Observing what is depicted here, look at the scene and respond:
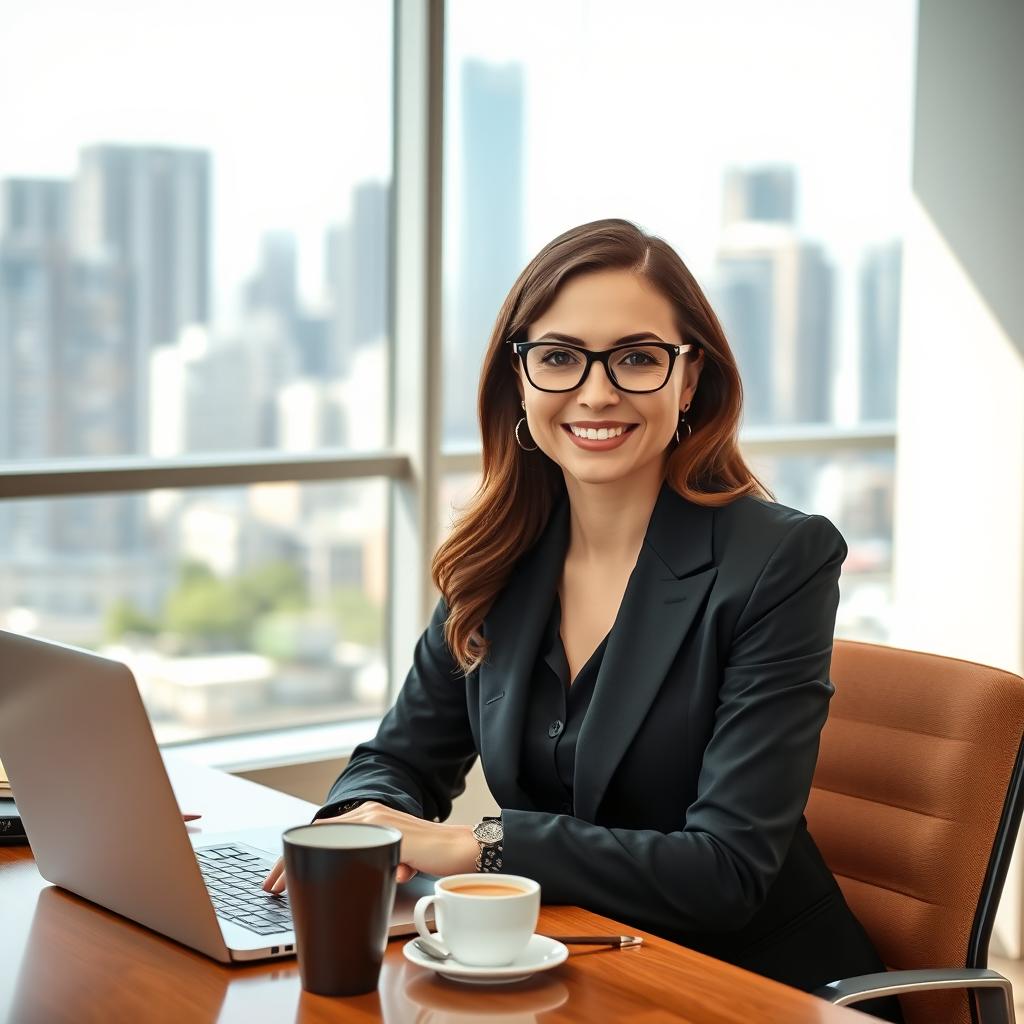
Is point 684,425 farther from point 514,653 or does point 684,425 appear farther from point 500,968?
point 500,968

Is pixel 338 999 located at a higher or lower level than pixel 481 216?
lower

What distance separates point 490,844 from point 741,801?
0.28 m

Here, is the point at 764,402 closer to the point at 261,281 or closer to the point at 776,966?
the point at 261,281

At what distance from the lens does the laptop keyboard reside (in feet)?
4.34

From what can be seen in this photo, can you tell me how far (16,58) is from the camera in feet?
9.74

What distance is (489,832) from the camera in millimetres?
1512

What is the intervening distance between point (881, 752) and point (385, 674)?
1.96 m

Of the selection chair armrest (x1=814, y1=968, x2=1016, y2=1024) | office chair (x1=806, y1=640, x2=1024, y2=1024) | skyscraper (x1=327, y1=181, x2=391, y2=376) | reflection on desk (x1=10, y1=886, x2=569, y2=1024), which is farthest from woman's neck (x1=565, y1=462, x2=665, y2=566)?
skyscraper (x1=327, y1=181, x2=391, y2=376)

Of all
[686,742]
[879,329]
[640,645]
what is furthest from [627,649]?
[879,329]

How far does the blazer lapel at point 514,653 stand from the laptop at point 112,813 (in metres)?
0.35

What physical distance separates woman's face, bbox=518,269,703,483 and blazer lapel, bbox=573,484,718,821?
0.12 metres

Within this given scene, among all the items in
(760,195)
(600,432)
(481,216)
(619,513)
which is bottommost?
(619,513)

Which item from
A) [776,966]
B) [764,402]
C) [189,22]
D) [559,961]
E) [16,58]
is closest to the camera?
[559,961]

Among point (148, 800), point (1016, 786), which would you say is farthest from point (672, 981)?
point (1016, 786)
